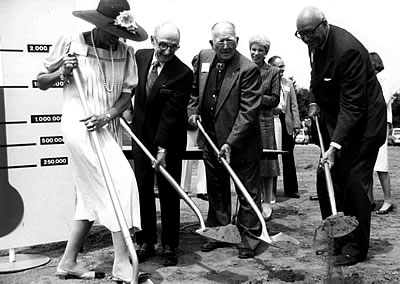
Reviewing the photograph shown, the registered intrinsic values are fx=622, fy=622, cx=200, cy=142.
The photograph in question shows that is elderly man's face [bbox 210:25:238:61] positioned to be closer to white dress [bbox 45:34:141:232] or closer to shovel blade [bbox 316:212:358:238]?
white dress [bbox 45:34:141:232]

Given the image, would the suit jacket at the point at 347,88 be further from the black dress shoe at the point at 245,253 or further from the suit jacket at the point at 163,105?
the black dress shoe at the point at 245,253

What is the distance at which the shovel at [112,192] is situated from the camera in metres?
3.90

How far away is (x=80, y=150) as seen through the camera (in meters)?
4.45

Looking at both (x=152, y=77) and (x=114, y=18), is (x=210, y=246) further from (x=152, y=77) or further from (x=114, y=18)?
(x=114, y=18)

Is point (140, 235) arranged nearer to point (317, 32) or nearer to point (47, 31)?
point (47, 31)

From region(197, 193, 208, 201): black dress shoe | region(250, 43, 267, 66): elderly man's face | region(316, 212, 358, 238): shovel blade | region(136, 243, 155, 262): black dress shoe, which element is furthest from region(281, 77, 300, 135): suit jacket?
region(316, 212, 358, 238): shovel blade

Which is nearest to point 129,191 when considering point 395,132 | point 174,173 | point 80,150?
point 80,150

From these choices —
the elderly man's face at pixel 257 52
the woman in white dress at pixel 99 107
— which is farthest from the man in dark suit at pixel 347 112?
the elderly man's face at pixel 257 52

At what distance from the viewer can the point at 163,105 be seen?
5.29 metres

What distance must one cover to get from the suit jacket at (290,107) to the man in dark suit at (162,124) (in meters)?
3.66

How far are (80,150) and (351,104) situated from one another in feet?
7.19

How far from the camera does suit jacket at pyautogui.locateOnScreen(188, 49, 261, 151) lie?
17.9 ft

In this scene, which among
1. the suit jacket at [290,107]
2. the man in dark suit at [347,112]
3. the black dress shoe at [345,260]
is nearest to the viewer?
the man in dark suit at [347,112]

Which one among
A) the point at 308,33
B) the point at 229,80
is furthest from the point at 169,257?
the point at 308,33
